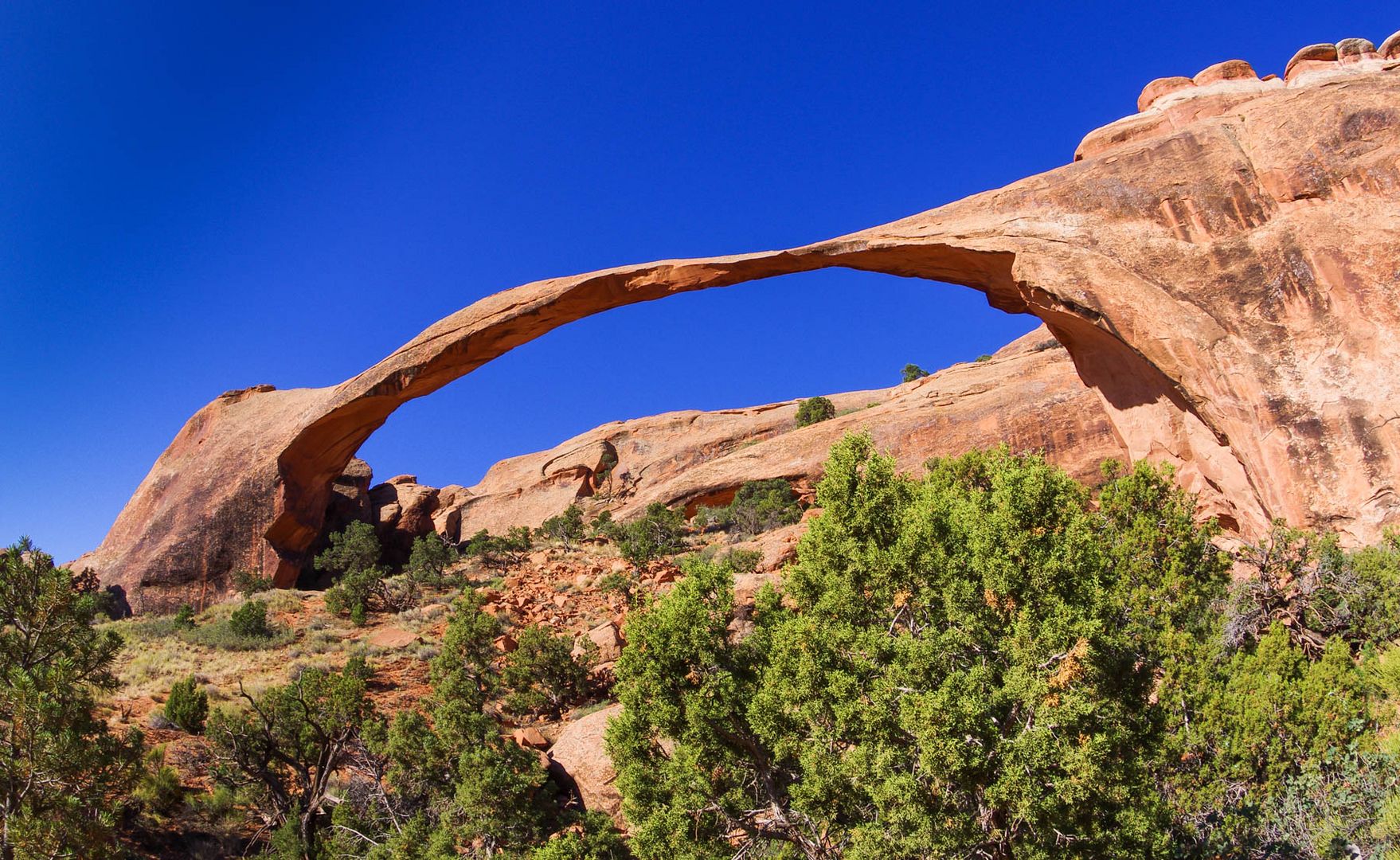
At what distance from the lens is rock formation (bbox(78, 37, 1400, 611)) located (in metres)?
12.1

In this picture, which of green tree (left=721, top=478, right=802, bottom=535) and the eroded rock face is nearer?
the eroded rock face

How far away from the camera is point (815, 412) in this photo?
35.3 metres

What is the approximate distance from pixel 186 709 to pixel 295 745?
2158 millimetres

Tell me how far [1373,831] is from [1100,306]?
9.35m

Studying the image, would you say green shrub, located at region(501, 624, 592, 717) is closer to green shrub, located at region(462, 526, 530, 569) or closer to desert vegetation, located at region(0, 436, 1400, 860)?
desert vegetation, located at region(0, 436, 1400, 860)

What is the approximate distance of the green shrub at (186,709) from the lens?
11961 millimetres

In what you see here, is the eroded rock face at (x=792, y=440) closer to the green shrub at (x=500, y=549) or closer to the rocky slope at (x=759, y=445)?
the rocky slope at (x=759, y=445)

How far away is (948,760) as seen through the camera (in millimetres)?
6645

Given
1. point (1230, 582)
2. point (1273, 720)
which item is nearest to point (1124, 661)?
point (1273, 720)

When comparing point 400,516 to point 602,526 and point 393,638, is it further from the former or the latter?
point 393,638

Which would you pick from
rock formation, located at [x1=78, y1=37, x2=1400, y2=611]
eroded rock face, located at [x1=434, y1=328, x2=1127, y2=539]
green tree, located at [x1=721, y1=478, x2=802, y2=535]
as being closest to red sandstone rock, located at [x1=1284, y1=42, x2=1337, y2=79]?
rock formation, located at [x1=78, y1=37, x2=1400, y2=611]

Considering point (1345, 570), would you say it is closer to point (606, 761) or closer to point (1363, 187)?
point (1363, 187)

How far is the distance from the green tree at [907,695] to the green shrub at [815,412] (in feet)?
85.1

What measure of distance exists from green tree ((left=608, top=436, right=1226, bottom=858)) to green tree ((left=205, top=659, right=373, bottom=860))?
198 inches
